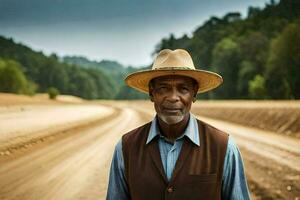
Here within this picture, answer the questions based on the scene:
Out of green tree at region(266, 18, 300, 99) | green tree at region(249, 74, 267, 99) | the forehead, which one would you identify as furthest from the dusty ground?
green tree at region(249, 74, 267, 99)

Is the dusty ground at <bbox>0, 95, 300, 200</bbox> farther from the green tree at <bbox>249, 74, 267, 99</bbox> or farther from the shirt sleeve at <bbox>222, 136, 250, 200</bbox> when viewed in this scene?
the green tree at <bbox>249, 74, 267, 99</bbox>

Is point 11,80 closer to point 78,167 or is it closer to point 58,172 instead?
point 78,167

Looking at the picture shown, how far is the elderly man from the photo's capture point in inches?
112

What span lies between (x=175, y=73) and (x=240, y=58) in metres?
90.1

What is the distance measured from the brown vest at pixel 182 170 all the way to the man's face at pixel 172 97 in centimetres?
17

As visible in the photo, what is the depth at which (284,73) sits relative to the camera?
216 feet

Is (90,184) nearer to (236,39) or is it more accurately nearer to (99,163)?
(99,163)

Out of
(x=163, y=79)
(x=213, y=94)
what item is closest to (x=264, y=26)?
(x=213, y=94)

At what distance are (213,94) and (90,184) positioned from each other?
89977 mm

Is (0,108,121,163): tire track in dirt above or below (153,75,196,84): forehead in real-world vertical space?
below

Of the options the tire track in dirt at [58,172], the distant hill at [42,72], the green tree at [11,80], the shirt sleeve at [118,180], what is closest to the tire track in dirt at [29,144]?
the tire track in dirt at [58,172]

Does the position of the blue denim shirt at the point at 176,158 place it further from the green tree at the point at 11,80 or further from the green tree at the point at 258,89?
the green tree at the point at 11,80

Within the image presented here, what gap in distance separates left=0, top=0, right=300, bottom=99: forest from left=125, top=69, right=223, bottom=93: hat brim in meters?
61.6

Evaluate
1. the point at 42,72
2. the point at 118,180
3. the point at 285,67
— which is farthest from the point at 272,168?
the point at 42,72
